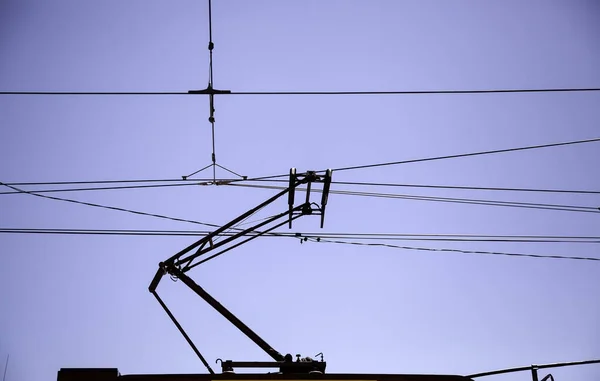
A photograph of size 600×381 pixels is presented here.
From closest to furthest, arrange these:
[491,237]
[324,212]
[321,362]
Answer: [321,362]
[324,212]
[491,237]

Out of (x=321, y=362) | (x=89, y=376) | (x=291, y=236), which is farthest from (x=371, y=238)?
(x=89, y=376)

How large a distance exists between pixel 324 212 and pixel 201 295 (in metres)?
2.24

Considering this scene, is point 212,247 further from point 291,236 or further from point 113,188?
point 113,188

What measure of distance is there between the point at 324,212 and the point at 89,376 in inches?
159

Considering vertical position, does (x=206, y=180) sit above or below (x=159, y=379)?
above

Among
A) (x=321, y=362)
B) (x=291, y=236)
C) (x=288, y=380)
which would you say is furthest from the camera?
(x=291, y=236)

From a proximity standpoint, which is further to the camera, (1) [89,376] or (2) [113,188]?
(2) [113,188]

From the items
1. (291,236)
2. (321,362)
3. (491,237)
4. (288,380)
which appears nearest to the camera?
(288,380)

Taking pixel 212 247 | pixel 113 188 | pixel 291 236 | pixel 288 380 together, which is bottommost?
pixel 288 380

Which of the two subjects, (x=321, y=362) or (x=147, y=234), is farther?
(x=147, y=234)

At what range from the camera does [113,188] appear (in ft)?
39.0

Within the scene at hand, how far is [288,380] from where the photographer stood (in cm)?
804

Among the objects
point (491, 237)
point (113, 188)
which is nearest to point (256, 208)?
point (113, 188)

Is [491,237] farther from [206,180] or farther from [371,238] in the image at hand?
[206,180]
